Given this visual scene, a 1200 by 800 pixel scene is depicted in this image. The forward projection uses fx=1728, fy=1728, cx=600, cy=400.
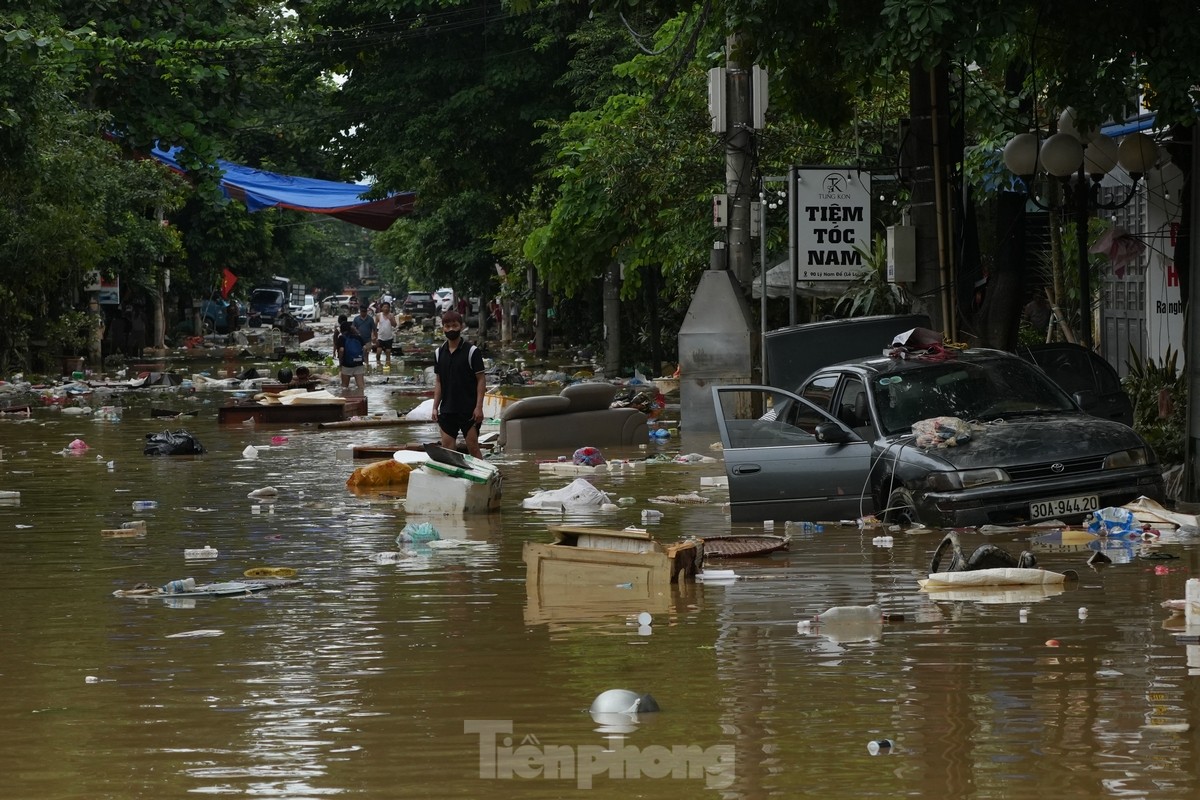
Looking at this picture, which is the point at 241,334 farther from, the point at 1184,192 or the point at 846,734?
the point at 846,734

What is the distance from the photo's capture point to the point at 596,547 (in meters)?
10.5

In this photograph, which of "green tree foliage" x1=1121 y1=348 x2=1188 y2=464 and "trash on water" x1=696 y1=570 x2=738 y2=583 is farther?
"green tree foliage" x1=1121 y1=348 x2=1188 y2=464

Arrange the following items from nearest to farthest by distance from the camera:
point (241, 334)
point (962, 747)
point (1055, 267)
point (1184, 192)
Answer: point (962, 747) < point (1184, 192) < point (1055, 267) < point (241, 334)

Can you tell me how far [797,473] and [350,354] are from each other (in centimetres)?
1913

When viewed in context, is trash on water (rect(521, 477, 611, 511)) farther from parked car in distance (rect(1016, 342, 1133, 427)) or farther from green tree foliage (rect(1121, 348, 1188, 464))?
green tree foliage (rect(1121, 348, 1188, 464))

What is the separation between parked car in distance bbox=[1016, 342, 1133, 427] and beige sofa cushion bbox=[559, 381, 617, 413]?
7.25 metres

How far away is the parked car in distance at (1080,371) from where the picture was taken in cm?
1539

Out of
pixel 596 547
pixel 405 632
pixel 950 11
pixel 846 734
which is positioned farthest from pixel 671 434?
pixel 846 734

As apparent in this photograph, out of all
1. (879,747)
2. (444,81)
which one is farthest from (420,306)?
(879,747)

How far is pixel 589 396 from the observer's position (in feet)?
72.3

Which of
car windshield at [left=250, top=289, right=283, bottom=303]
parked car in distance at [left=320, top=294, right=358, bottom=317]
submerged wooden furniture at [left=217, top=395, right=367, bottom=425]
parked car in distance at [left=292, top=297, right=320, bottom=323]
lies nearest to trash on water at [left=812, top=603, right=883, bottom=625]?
submerged wooden furniture at [left=217, top=395, right=367, bottom=425]

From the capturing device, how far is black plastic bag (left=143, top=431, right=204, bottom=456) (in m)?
21.4

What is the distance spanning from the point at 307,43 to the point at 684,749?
1253 inches

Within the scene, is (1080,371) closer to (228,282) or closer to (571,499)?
(571,499)
